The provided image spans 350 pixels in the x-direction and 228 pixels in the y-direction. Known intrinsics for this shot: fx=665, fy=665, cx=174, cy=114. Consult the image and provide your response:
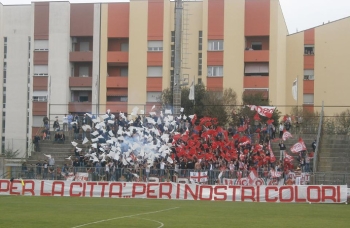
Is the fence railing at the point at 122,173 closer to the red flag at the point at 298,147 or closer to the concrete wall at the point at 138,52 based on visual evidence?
the red flag at the point at 298,147

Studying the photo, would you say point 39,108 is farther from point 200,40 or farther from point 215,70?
point 215,70

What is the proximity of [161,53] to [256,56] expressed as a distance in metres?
11.1

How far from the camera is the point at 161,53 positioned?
78250 millimetres

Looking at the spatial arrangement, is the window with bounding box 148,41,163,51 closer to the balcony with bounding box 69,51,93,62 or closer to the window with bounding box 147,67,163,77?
the window with bounding box 147,67,163,77

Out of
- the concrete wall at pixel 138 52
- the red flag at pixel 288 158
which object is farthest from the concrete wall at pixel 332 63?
the red flag at pixel 288 158

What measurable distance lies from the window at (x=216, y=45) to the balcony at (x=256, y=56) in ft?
9.57

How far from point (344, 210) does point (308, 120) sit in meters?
23.7

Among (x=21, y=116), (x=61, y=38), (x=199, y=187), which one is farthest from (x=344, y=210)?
(x=21, y=116)

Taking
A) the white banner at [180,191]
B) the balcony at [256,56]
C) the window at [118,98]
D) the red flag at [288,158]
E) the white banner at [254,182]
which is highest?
the balcony at [256,56]

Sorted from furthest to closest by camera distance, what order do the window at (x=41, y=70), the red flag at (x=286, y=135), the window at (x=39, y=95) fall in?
1. the window at (x=39, y=95)
2. the window at (x=41, y=70)
3. the red flag at (x=286, y=135)

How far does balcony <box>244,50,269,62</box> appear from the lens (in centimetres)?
7581

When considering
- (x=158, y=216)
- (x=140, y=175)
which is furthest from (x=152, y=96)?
(x=158, y=216)

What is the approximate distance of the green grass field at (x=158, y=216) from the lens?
2253 cm

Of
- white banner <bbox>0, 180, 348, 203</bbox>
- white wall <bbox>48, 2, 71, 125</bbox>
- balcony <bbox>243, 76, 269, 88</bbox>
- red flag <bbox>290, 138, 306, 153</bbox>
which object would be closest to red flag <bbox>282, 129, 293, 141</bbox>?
red flag <bbox>290, 138, 306, 153</bbox>
